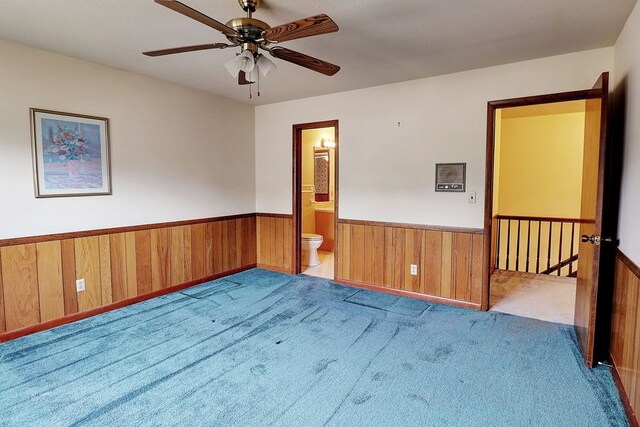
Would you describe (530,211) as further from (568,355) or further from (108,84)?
(108,84)

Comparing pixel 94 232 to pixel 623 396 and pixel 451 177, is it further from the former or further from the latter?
pixel 623 396

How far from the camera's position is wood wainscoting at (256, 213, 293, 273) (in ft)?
15.9

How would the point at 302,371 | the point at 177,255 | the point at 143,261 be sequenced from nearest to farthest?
the point at 302,371 < the point at 143,261 < the point at 177,255

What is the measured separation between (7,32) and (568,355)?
467 centimetres

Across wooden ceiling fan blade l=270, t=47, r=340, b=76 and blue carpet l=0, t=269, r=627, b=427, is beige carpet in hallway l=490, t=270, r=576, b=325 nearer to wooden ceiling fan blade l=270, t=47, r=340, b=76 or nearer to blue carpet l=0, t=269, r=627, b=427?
blue carpet l=0, t=269, r=627, b=427

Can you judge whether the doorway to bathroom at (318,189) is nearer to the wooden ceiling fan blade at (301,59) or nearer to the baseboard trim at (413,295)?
the baseboard trim at (413,295)

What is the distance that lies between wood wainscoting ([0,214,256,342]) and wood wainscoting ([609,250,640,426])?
12.8 feet

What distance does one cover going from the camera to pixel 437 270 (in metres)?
3.74

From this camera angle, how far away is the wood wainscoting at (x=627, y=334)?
5.91 ft

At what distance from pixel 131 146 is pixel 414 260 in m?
3.17

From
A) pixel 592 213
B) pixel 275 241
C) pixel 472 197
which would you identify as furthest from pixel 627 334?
pixel 275 241

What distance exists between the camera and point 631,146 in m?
2.15

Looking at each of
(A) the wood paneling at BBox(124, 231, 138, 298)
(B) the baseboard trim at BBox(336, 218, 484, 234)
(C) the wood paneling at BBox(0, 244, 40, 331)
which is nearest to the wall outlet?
(B) the baseboard trim at BBox(336, 218, 484, 234)

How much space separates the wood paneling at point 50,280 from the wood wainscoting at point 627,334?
4.06 metres
